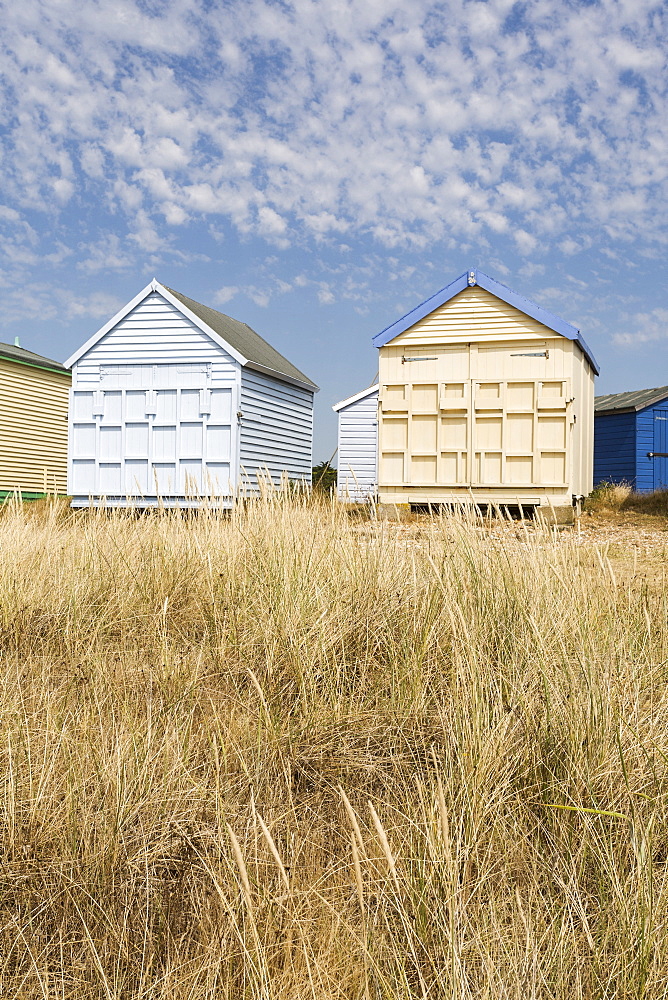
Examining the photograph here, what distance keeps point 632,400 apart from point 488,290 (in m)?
12.0

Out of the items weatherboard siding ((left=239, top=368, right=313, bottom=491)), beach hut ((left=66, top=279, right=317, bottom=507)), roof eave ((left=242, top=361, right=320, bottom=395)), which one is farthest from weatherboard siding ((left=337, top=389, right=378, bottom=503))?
beach hut ((left=66, top=279, right=317, bottom=507))

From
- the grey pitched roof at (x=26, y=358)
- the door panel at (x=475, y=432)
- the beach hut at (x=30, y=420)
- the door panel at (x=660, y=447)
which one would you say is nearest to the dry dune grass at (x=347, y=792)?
the door panel at (x=475, y=432)

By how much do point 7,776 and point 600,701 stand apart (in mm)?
2093

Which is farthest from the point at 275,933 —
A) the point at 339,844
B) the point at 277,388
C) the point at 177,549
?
the point at 277,388

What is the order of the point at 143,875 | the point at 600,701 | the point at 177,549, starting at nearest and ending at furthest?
the point at 143,875 < the point at 600,701 < the point at 177,549

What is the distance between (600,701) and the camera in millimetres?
2760

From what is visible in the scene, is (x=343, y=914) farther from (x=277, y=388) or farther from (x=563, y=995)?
(x=277, y=388)

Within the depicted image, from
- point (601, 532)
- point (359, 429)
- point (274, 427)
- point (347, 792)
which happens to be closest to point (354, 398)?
point (359, 429)

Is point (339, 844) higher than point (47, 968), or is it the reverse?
point (339, 844)

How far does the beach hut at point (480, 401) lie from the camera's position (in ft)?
42.3

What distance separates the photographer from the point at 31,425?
22.2 meters

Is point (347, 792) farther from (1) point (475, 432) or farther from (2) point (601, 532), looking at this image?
(1) point (475, 432)

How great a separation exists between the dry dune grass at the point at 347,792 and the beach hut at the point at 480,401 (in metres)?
8.91

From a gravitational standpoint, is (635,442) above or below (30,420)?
below
